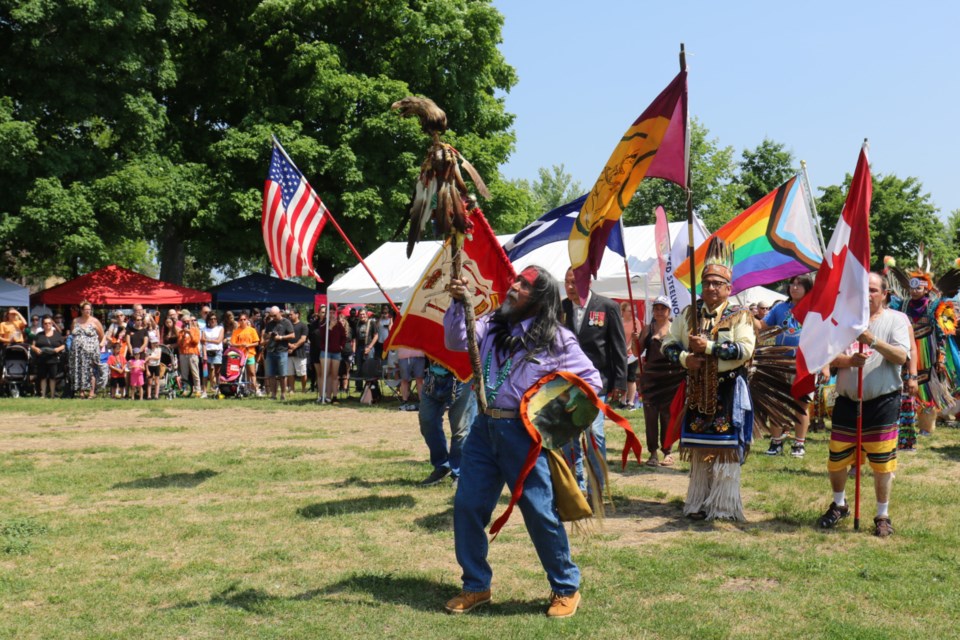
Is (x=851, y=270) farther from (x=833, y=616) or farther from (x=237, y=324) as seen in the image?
(x=237, y=324)

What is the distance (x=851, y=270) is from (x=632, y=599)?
271 centimetres

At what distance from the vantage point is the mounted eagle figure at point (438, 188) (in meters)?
4.86

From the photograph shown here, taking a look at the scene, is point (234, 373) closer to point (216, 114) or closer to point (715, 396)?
point (216, 114)

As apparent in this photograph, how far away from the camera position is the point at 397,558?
5.89 meters

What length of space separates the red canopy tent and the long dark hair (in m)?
19.1

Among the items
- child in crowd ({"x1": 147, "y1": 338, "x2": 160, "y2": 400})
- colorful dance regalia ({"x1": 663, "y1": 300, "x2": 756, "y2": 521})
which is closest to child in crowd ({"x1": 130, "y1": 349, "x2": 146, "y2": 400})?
child in crowd ({"x1": 147, "y1": 338, "x2": 160, "y2": 400})

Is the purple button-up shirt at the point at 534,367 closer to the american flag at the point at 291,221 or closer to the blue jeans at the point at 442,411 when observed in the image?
the blue jeans at the point at 442,411

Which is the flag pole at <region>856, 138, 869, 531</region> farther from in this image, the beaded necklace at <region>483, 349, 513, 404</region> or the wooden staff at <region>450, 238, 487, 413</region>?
the wooden staff at <region>450, 238, 487, 413</region>

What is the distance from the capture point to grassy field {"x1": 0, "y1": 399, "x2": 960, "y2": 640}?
4.68 metres

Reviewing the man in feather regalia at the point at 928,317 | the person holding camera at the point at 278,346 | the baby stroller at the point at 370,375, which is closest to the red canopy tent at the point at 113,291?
the person holding camera at the point at 278,346

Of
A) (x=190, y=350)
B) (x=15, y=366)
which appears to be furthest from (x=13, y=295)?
(x=190, y=350)

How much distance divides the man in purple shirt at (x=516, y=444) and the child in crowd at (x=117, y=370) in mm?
14934

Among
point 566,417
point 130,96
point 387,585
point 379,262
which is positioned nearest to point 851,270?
point 566,417

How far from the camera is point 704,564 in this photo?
225 inches
